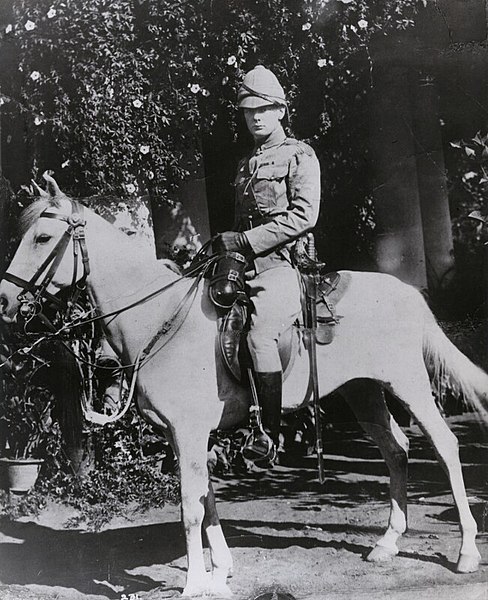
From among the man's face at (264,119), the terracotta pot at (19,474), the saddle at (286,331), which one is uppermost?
the man's face at (264,119)

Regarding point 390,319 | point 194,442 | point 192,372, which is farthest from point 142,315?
point 390,319

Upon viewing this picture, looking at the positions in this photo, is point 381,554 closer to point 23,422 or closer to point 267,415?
point 267,415

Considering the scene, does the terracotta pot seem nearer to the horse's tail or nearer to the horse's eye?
the horse's eye

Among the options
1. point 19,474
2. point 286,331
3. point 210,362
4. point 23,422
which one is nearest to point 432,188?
point 286,331

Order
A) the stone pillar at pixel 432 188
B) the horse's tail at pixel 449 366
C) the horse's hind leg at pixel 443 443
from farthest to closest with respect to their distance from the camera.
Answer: the stone pillar at pixel 432 188, the horse's tail at pixel 449 366, the horse's hind leg at pixel 443 443

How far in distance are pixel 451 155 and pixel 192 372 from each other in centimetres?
233

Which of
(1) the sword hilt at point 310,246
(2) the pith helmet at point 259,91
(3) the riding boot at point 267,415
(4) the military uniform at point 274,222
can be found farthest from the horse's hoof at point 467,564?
(2) the pith helmet at point 259,91

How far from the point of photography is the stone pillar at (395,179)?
4.67 metres

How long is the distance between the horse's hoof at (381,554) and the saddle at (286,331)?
1219 mm

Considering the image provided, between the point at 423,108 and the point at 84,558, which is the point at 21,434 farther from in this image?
the point at 423,108

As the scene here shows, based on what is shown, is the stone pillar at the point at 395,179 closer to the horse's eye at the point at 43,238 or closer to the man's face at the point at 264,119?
the man's face at the point at 264,119

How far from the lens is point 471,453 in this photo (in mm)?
4328

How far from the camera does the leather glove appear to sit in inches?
148

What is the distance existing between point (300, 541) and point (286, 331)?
1.44 meters
